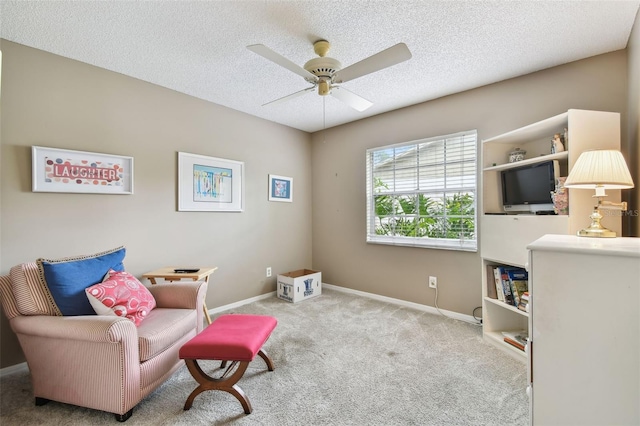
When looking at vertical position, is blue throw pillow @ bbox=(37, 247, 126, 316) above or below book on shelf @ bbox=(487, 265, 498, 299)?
above

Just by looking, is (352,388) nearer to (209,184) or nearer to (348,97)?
(348,97)

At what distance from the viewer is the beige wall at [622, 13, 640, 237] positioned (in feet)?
5.99

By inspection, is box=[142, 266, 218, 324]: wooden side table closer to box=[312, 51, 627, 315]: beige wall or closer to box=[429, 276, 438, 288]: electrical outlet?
box=[312, 51, 627, 315]: beige wall

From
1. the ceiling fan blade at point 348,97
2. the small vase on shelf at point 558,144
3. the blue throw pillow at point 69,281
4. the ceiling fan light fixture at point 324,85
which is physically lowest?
the blue throw pillow at point 69,281

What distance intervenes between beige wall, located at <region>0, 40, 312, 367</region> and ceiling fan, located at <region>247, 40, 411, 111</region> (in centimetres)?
169

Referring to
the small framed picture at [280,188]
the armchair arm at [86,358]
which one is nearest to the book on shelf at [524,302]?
the armchair arm at [86,358]

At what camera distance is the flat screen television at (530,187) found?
86.0 inches

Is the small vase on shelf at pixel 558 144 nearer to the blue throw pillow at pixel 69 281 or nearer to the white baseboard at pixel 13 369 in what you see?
the blue throw pillow at pixel 69 281

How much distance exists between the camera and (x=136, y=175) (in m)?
2.66

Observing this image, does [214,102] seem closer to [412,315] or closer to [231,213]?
[231,213]

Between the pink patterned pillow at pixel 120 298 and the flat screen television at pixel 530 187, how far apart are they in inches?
122

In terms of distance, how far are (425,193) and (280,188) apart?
1960mm

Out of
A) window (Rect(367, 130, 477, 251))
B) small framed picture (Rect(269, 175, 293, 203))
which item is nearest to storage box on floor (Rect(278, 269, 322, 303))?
window (Rect(367, 130, 477, 251))

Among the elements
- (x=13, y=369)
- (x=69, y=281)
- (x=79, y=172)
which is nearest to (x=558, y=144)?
(x=69, y=281)
